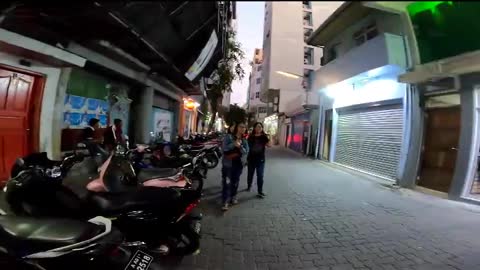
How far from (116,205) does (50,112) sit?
16.2 ft

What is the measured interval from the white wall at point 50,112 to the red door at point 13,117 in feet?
0.76

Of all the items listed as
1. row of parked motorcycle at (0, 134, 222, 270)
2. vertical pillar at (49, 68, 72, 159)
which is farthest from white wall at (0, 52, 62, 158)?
row of parked motorcycle at (0, 134, 222, 270)

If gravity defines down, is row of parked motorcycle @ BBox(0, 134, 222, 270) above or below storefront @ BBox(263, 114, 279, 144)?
below

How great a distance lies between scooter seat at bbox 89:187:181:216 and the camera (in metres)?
2.72

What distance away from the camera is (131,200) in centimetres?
281

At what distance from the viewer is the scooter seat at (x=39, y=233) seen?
69.7 inches

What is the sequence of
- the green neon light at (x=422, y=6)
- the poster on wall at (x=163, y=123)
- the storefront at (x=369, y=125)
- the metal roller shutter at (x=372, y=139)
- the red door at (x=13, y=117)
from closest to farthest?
the green neon light at (x=422, y=6)
the red door at (x=13, y=117)
the storefront at (x=369, y=125)
the metal roller shutter at (x=372, y=139)
the poster on wall at (x=163, y=123)

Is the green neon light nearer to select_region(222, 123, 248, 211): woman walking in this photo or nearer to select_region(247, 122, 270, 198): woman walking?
Answer: select_region(222, 123, 248, 211): woman walking

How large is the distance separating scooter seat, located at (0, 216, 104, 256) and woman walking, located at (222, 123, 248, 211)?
3.47 meters

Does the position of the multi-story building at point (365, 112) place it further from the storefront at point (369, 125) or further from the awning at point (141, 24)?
the awning at point (141, 24)

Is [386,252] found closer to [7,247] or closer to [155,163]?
[7,247]

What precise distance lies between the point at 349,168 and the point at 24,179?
10.6 m

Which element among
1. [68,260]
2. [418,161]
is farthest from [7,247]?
[418,161]

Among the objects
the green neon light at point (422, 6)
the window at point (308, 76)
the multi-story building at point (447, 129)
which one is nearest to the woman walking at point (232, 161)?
the window at point (308, 76)
